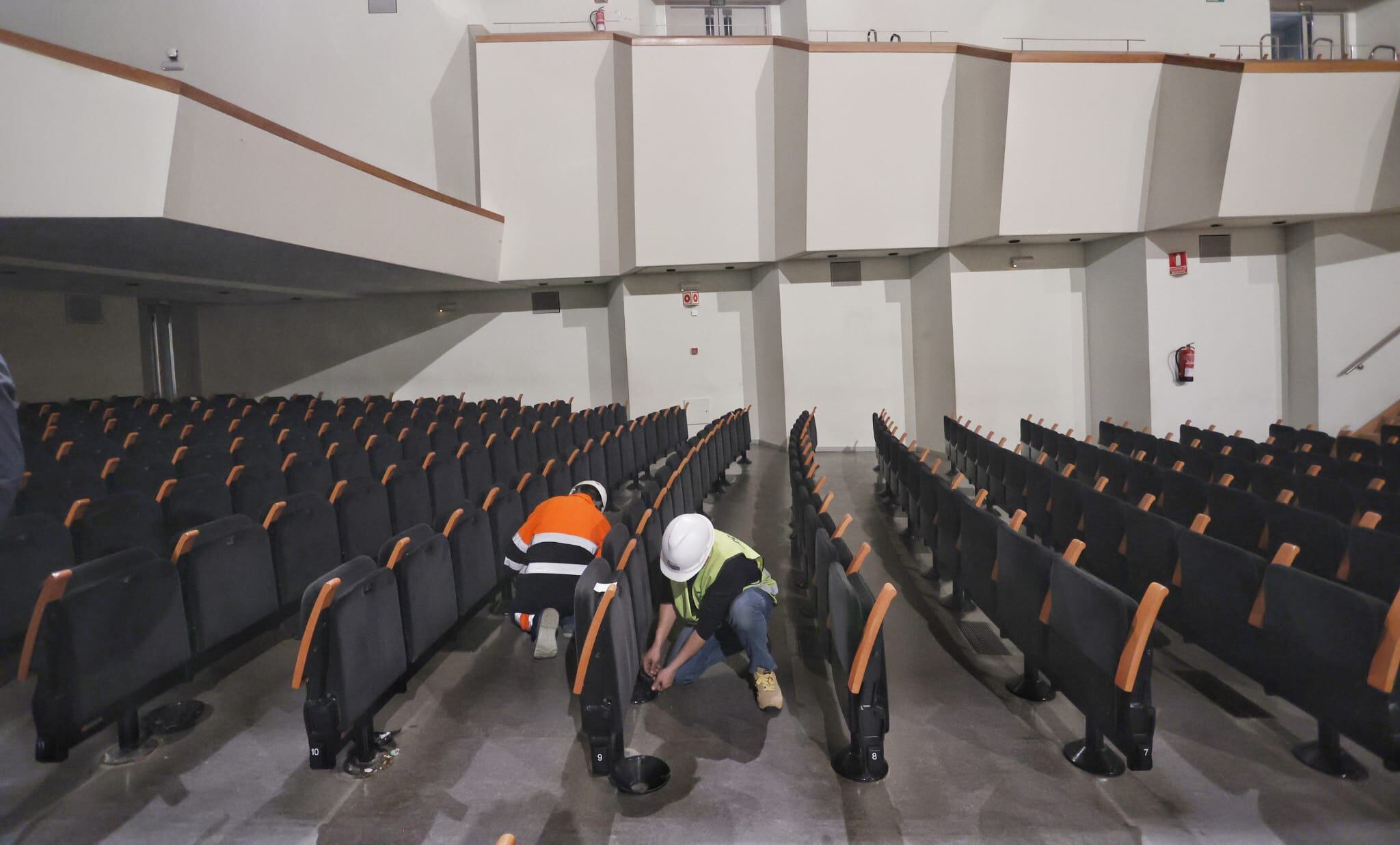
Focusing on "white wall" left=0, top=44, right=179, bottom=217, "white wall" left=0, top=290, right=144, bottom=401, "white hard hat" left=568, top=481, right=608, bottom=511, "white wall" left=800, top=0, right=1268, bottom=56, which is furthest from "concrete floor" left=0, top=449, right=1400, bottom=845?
"white wall" left=800, top=0, right=1268, bottom=56

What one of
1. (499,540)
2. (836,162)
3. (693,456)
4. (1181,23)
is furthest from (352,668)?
(1181,23)

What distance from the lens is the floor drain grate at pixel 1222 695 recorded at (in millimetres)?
2773

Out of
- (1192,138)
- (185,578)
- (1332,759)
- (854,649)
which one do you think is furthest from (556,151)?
(1332,759)

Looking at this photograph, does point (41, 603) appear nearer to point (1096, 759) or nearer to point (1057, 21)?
point (1096, 759)

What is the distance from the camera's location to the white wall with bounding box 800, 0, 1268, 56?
34.1 feet

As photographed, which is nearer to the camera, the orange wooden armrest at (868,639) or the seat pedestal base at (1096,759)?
the orange wooden armrest at (868,639)

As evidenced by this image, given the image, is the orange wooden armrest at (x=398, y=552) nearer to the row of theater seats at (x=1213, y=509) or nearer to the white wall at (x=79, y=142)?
the row of theater seats at (x=1213, y=509)

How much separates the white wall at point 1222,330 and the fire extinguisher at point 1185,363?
0.06m

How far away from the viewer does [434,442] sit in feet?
20.9

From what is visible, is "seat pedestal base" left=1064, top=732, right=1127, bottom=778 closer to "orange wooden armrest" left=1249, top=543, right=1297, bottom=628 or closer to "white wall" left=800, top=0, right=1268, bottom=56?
"orange wooden armrest" left=1249, top=543, right=1297, bottom=628

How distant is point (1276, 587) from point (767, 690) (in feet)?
5.39

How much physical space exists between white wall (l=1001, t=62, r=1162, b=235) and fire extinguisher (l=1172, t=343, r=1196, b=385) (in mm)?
1456

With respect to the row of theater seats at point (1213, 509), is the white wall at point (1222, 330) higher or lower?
higher

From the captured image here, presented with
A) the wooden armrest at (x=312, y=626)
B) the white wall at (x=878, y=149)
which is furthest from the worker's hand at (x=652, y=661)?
the white wall at (x=878, y=149)
